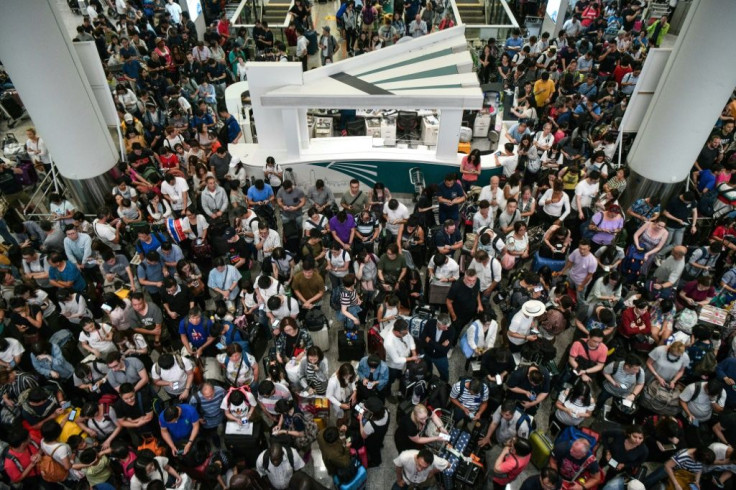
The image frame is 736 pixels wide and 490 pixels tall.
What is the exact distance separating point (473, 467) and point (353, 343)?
2116mm

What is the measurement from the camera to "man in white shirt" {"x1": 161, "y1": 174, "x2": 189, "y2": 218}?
309 inches

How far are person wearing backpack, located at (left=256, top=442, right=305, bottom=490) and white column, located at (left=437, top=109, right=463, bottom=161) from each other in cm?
593

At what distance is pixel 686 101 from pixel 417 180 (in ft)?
14.2

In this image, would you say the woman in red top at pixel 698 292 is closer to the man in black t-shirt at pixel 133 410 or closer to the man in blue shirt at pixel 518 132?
the man in blue shirt at pixel 518 132

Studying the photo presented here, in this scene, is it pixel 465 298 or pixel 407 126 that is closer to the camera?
pixel 465 298

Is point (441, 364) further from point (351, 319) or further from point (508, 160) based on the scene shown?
point (508, 160)

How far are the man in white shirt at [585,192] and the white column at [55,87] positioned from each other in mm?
7836

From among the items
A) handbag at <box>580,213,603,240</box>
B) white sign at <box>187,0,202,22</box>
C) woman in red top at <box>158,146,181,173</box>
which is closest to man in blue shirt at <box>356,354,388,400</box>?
handbag at <box>580,213,603,240</box>

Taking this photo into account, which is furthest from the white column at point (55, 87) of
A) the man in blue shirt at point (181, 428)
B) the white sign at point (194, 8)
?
the white sign at point (194, 8)

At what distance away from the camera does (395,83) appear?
29.2ft

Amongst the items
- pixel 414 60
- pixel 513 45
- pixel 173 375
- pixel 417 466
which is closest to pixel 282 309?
pixel 173 375

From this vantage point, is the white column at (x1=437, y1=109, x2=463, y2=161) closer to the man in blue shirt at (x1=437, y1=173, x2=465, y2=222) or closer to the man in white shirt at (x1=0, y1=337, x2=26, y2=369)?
the man in blue shirt at (x1=437, y1=173, x2=465, y2=222)

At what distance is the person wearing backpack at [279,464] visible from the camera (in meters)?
4.53

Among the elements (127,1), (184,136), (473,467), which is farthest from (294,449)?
(127,1)
